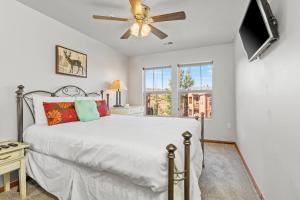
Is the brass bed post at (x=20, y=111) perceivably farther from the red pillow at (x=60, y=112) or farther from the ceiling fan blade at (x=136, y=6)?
the ceiling fan blade at (x=136, y=6)

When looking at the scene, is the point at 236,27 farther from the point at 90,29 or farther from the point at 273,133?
the point at 90,29

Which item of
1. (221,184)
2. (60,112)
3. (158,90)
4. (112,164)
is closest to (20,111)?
(60,112)

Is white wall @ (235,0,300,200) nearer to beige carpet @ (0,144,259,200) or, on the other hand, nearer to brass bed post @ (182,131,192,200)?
beige carpet @ (0,144,259,200)

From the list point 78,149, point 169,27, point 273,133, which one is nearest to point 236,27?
point 169,27

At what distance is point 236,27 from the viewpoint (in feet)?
10.6

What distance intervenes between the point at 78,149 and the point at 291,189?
1.78m

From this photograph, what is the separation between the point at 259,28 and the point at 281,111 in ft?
2.73

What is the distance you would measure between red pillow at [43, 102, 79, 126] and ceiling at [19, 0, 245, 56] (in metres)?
1.48

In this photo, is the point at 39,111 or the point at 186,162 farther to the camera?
the point at 39,111

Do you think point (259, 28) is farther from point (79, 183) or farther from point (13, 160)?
point (13, 160)

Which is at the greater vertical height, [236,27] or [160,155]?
[236,27]

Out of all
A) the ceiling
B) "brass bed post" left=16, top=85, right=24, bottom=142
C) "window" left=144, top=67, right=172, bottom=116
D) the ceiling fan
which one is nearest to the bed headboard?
"brass bed post" left=16, top=85, right=24, bottom=142

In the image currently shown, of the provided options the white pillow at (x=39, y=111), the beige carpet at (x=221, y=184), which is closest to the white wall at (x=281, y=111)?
the beige carpet at (x=221, y=184)

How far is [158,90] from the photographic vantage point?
510 centimetres
